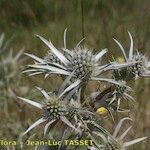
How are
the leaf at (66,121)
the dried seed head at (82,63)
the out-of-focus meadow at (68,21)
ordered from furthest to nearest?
the out-of-focus meadow at (68,21) < the dried seed head at (82,63) < the leaf at (66,121)

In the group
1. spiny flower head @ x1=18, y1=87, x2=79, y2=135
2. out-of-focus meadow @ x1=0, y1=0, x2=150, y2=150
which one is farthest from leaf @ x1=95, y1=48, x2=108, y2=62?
out-of-focus meadow @ x1=0, y1=0, x2=150, y2=150

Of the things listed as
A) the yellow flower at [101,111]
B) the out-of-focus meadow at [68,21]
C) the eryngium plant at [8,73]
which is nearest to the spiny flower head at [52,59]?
the yellow flower at [101,111]

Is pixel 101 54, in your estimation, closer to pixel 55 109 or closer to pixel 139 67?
pixel 139 67

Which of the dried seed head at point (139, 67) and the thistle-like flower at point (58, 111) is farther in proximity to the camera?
the dried seed head at point (139, 67)

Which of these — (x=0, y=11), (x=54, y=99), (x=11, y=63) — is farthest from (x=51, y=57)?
(x=0, y=11)

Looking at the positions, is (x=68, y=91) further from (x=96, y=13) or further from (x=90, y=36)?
(x=96, y=13)

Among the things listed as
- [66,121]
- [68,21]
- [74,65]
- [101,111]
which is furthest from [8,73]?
[68,21]

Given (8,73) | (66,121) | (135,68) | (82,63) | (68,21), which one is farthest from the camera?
(68,21)

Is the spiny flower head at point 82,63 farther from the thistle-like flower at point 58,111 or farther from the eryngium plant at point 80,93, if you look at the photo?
the thistle-like flower at point 58,111

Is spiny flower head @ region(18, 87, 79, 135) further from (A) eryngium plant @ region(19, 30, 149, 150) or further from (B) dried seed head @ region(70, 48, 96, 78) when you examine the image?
(B) dried seed head @ region(70, 48, 96, 78)

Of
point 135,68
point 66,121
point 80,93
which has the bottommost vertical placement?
point 66,121
